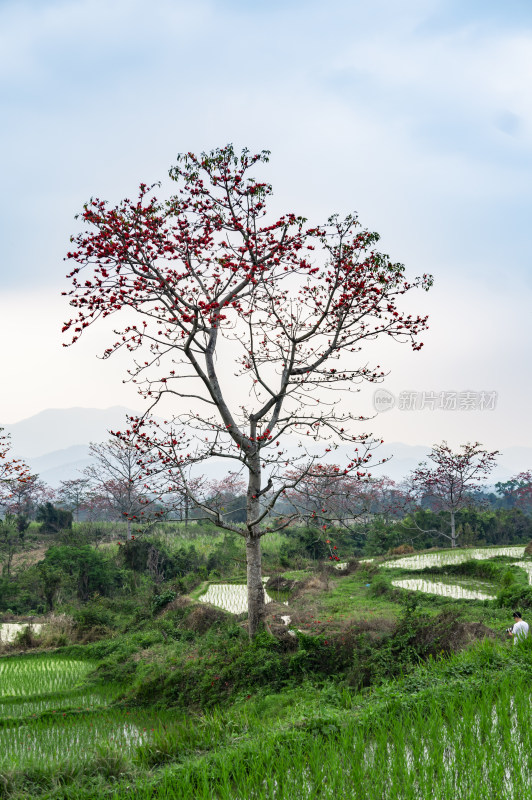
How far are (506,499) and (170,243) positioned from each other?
5616cm

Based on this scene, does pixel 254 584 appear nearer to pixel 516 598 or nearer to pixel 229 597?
pixel 516 598

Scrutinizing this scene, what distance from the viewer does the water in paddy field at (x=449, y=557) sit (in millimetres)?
20220

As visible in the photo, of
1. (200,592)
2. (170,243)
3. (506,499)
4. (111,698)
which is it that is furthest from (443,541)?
(506,499)

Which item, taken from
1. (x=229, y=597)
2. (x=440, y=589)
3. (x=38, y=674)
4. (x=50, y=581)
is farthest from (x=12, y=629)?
(x=440, y=589)

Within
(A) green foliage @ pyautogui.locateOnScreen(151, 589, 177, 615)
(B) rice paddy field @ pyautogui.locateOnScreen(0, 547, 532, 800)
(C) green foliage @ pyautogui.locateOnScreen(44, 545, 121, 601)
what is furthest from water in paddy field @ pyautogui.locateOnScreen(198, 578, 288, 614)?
(B) rice paddy field @ pyautogui.locateOnScreen(0, 547, 532, 800)

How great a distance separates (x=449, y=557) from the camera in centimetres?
2106

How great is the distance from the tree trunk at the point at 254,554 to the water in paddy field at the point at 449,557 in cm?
1073

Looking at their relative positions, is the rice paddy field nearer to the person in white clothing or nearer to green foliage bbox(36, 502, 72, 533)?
the person in white clothing

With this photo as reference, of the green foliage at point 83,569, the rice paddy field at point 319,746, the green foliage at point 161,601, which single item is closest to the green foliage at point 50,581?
the green foliage at point 83,569

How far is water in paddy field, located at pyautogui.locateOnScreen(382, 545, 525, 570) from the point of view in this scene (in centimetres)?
2022

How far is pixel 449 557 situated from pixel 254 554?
13.3m

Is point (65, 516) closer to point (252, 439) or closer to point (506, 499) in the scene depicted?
point (252, 439)

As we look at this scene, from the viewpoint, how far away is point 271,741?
17.3 feet

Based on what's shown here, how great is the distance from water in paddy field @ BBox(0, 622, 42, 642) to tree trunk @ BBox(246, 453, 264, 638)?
378 inches
